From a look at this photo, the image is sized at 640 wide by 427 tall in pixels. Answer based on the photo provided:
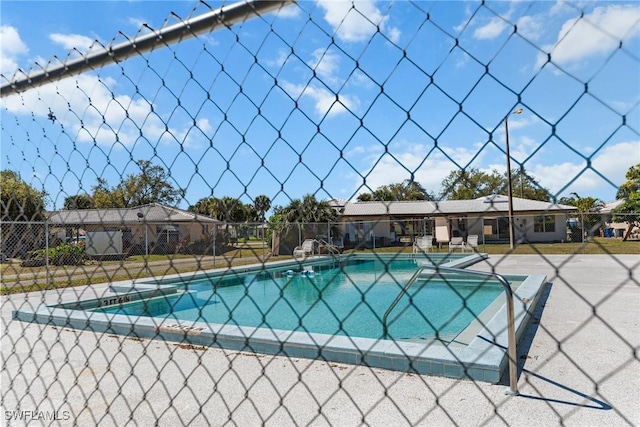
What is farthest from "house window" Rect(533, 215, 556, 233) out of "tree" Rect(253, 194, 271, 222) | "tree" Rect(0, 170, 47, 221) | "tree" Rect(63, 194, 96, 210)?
"tree" Rect(0, 170, 47, 221)

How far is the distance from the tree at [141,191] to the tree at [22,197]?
0.40m

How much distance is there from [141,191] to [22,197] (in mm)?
1086

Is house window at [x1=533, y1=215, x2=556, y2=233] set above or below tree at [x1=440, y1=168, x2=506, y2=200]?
below

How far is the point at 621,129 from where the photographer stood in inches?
31.6

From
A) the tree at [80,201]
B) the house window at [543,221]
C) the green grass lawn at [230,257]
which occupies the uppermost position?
the tree at [80,201]

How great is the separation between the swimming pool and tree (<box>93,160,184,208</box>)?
40cm

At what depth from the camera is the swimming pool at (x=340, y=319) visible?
227 cm

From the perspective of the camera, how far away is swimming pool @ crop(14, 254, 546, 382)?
2271 millimetres

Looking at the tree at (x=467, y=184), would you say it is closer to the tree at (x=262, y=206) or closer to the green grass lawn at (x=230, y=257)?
the green grass lawn at (x=230, y=257)

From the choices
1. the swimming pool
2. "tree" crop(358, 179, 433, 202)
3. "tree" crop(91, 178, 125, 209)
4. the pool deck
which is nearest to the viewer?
"tree" crop(358, 179, 433, 202)

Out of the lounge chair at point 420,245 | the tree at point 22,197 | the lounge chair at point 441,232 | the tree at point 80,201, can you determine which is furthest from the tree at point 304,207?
the tree at point 22,197

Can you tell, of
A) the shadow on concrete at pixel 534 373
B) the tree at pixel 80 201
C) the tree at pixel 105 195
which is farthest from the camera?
the shadow on concrete at pixel 534 373

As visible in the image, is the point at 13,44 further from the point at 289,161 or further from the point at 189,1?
the point at 289,161

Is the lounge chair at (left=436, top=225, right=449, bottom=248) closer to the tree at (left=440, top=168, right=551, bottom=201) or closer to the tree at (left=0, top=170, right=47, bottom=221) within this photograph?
the tree at (left=440, top=168, right=551, bottom=201)
